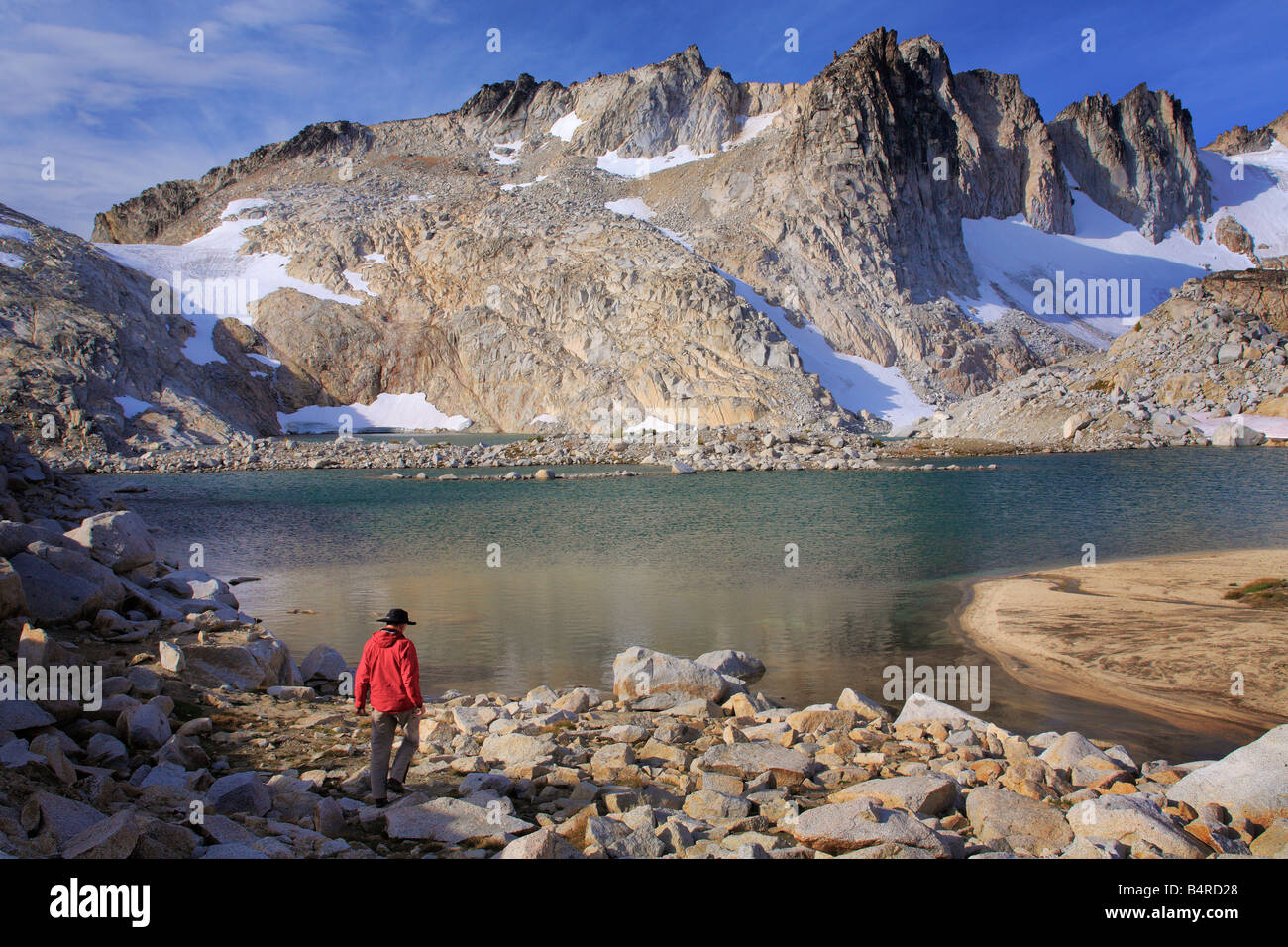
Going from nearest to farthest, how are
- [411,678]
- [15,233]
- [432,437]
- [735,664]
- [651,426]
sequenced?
1. [411,678]
2. [735,664]
3. [15,233]
4. [651,426]
5. [432,437]

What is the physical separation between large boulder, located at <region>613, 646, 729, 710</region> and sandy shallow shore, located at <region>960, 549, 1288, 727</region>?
4496 mm

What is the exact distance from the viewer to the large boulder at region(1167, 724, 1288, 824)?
19.9 feet

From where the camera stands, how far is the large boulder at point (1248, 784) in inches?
238

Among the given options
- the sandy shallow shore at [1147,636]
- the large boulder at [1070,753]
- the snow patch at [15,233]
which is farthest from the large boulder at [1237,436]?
the snow patch at [15,233]

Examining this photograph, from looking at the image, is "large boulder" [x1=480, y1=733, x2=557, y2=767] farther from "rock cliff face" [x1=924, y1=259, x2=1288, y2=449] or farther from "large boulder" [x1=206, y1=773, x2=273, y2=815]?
"rock cliff face" [x1=924, y1=259, x2=1288, y2=449]

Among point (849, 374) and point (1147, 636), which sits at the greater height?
point (849, 374)

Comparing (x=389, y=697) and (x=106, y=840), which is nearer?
(x=106, y=840)

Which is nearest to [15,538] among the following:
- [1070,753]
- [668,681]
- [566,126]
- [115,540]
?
[115,540]

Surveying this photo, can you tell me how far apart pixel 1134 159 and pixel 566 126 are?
84.3 metres

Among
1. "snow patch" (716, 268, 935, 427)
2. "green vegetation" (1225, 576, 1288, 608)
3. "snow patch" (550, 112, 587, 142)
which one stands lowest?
"green vegetation" (1225, 576, 1288, 608)

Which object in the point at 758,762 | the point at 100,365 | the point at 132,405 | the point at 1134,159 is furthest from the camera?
the point at 1134,159

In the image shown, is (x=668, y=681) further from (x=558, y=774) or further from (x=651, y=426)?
(x=651, y=426)

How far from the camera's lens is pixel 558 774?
6805 mm

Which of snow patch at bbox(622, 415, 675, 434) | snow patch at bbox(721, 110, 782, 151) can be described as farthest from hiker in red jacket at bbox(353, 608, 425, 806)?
snow patch at bbox(721, 110, 782, 151)
